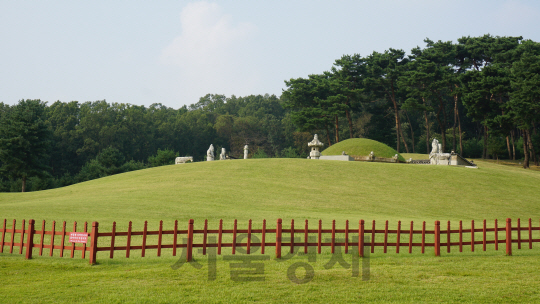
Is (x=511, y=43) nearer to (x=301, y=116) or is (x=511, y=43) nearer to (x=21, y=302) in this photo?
(x=301, y=116)

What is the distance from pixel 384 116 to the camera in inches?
3307

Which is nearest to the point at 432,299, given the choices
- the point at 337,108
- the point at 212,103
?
the point at 337,108

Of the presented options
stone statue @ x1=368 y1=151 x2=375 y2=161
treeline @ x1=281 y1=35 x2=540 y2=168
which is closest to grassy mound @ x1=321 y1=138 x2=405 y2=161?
stone statue @ x1=368 y1=151 x2=375 y2=161

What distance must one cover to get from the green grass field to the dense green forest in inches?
864

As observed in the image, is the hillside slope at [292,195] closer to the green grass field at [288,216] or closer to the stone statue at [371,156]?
the green grass field at [288,216]

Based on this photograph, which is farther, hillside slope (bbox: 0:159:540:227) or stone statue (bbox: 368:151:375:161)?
stone statue (bbox: 368:151:375:161)

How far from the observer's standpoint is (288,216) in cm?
2528

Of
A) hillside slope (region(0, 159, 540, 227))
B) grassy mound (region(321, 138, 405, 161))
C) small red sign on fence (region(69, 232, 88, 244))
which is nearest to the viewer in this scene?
small red sign on fence (region(69, 232, 88, 244))

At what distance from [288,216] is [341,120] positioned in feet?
253

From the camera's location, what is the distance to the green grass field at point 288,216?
980cm

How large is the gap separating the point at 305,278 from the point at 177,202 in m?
19.8

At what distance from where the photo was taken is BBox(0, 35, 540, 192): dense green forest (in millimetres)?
60000

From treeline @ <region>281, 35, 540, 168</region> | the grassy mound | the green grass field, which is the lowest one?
the green grass field

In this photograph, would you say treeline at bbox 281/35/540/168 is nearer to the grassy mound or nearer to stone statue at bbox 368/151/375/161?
the grassy mound
